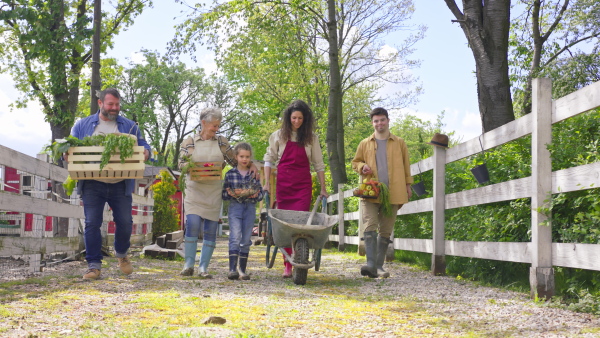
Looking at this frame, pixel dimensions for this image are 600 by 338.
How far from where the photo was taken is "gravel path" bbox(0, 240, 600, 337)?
3750mm

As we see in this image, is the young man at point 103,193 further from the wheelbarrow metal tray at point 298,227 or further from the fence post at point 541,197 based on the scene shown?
the fence post at point 541,197

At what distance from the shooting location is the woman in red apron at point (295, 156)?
23.2 ft

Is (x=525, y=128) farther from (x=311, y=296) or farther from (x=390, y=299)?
(x=311, y=296)

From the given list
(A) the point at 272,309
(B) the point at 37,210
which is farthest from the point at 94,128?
(A) the point at 272,309

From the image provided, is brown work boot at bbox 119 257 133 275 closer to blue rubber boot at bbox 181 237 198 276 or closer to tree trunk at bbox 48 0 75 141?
blue rubber boot at bbox 181 237 198 276

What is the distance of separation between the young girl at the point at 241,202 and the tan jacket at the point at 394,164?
116 centimetres

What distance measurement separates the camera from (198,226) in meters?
7.05

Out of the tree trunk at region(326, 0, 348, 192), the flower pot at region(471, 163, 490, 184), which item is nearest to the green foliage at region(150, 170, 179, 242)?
the tree trunk at region(326, 0, 348, 192)

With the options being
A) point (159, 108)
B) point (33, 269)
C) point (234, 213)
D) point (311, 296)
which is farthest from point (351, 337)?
point (159, 108)

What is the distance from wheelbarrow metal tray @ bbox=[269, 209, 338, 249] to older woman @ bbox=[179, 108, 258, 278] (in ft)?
2.09

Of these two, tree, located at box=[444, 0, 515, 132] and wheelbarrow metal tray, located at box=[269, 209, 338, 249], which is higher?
tree, located at box=[444, 0, 515, 132]

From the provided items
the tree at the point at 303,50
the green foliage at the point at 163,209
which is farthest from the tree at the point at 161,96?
the green foliage at the point at 163,209

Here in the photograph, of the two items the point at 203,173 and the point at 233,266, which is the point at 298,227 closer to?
the point at 233,266

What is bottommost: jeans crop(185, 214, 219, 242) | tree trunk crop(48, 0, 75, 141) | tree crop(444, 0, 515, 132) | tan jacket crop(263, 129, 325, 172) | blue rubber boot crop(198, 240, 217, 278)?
blue rubber boot crop(198, 240, 217, 278)
